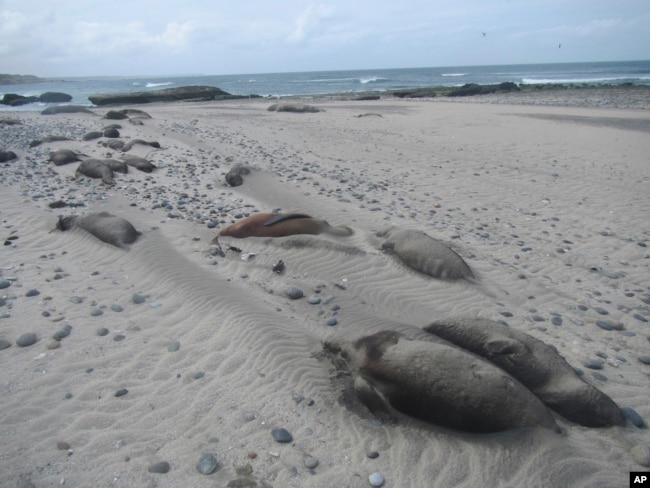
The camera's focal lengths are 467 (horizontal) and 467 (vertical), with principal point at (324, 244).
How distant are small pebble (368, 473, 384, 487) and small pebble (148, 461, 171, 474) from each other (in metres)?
1.21

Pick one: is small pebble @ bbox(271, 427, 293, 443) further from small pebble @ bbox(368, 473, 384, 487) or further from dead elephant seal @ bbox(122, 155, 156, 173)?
dead elephant seal @ bbox(122, 155, 156, 173)

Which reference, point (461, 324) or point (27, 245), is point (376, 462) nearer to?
point (461, 324)

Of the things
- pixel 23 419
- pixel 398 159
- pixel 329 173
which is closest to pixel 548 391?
pixel 23 419

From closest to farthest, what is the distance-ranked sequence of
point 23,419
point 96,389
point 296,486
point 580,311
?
point 296,486, point 23,419, point 96,389, point 580,311

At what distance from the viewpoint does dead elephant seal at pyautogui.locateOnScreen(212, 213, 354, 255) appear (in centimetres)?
625

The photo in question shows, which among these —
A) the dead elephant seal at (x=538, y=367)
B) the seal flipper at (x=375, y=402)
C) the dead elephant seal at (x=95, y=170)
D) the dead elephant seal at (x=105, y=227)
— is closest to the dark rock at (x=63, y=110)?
the dead elephant seal at (x=95, y=170)

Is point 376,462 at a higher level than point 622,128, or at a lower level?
lower

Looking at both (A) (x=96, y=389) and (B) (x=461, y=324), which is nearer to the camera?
(A) (x=96, y=389)

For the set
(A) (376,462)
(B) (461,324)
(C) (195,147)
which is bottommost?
(A) (376,462)

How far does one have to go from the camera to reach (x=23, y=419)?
316 centimetres

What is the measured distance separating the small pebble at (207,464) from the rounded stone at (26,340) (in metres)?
2.13

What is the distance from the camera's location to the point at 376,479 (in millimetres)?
2744

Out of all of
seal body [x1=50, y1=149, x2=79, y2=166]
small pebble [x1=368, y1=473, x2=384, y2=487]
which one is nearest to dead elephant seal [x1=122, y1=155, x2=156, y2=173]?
seal body [x1=50, y1=149, x2=79, y2=166]

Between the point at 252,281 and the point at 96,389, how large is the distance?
6.89 feet
